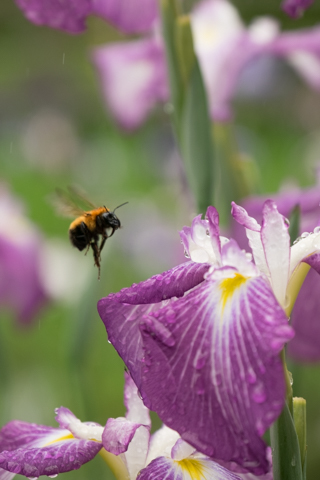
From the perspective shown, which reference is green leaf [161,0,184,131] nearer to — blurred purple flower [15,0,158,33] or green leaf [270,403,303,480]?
blurred purple flower [15,0,158,33]

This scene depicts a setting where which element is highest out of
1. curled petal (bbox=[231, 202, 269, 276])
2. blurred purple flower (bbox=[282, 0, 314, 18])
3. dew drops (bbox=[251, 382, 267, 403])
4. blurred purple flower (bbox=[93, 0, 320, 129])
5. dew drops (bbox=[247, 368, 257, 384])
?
blurred purple flower (bbox=[93, 0, 320, 129])

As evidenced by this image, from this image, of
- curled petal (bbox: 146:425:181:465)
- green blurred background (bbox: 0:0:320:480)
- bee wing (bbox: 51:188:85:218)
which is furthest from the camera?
green blurred background (bbox: 0:0:320:480)

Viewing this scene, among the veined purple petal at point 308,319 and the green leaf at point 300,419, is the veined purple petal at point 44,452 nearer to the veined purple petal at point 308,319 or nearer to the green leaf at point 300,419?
the green leaf at point 300,419

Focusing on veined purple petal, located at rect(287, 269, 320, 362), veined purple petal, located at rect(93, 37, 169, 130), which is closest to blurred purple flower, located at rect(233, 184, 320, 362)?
veined purple petal, located at rect(287, 269, 320, 362)

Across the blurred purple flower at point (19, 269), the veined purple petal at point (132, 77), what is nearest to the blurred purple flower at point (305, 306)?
the veined purple petal at point (132, 77)

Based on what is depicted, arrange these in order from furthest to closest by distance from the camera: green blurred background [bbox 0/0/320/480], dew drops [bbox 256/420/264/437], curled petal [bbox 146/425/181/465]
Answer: green blurred background [bbox 0/0/320/480], curled petal [bbox 146/425/181/465], dew drops [bbox 256/420/264/437]

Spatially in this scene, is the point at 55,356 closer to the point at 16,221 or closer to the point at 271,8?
the point at 16,221

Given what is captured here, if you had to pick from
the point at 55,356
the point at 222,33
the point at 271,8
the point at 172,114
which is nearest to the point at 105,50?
the point at 222,33
